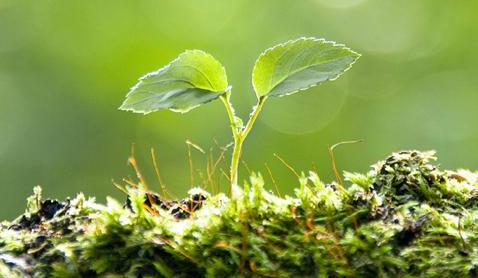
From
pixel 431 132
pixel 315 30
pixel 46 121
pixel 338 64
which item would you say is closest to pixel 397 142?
pixel 431 132

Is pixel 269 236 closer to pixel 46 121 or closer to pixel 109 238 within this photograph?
pixel 109 238

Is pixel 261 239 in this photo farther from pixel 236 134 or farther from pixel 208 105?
pixel 208 105

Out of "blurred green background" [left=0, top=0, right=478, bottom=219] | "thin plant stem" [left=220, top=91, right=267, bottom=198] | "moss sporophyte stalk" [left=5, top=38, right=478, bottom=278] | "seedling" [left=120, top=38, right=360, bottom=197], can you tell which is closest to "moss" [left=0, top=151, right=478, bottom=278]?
"moss sporophyte stalk" [left=5, top=38, right=478, bottom=278]

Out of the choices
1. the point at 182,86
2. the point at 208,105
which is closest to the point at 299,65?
the point at 182,86

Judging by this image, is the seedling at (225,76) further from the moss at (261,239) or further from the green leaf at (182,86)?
the moss at (261,239)

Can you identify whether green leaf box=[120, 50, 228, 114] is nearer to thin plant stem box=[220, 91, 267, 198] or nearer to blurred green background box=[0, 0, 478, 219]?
thin plant stem box=[220, 91, 267, 198]

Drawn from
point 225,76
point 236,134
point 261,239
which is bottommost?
point 261,239

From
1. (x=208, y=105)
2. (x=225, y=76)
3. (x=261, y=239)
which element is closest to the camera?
(x=261, y=239)
